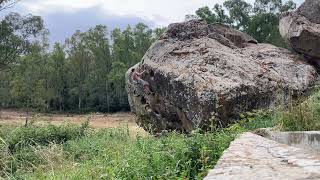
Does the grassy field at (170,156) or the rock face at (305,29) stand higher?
the rock face at (305,29)

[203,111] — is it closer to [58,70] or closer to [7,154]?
[7,154]

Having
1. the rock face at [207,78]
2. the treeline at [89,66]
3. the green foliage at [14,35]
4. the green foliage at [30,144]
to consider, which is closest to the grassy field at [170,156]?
the green foliage at [30,144]

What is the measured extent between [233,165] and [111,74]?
53612 millimetres

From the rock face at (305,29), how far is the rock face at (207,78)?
1.03 feet

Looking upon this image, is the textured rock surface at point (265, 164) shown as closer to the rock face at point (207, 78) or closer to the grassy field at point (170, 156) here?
the grassy field at point (170, 156)

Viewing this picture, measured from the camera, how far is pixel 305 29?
1223 centimetres

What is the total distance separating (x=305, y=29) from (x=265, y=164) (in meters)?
8.79

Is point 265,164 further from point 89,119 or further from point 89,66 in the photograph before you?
A: point 89,66

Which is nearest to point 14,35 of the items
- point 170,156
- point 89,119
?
point 89,119

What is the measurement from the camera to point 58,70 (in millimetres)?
61375

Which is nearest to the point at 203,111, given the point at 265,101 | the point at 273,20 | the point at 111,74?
the point at 265,101

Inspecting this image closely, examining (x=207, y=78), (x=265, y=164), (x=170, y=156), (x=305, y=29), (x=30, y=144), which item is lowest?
(x=30, y=144)

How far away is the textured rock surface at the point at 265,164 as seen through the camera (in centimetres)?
356

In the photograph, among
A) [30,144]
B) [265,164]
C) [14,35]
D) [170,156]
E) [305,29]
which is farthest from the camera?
[14,35]
